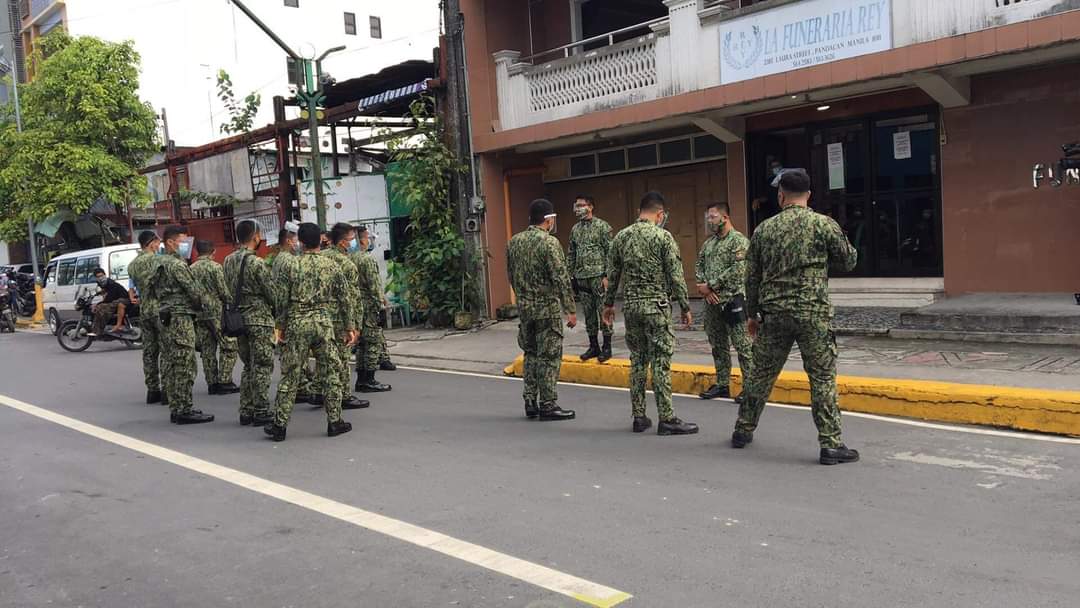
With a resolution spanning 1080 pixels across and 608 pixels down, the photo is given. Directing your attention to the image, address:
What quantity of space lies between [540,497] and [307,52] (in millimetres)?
Result: 11356

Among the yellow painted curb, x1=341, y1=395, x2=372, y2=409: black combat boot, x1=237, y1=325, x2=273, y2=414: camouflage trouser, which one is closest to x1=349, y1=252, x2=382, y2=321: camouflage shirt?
x1=341, y1=395, x2=372, y2=409: black combat boot

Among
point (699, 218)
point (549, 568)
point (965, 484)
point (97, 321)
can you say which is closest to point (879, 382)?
point (965, 484)

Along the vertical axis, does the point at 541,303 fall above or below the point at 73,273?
below

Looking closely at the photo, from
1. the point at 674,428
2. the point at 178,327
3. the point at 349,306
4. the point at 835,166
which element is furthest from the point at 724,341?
the point at 835,166

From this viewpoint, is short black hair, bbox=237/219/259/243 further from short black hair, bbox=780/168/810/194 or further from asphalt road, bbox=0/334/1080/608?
short black hair, bbox=780/168/810/194

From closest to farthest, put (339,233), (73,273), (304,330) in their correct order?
(304,330) → (339,233) → (73,273)

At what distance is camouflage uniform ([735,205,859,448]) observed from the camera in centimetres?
554

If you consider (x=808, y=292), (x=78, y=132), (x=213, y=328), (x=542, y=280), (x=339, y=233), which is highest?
(x=78, y=132)

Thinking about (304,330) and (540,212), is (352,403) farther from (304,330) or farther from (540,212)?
(540,212)

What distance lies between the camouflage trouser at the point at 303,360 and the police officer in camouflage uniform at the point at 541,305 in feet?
5.16

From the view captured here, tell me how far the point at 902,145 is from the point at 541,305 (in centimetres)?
724

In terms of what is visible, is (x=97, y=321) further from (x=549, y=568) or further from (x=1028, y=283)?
(x=1028, y=283)

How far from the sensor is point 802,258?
5570 mm

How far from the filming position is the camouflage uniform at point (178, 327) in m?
8.09
